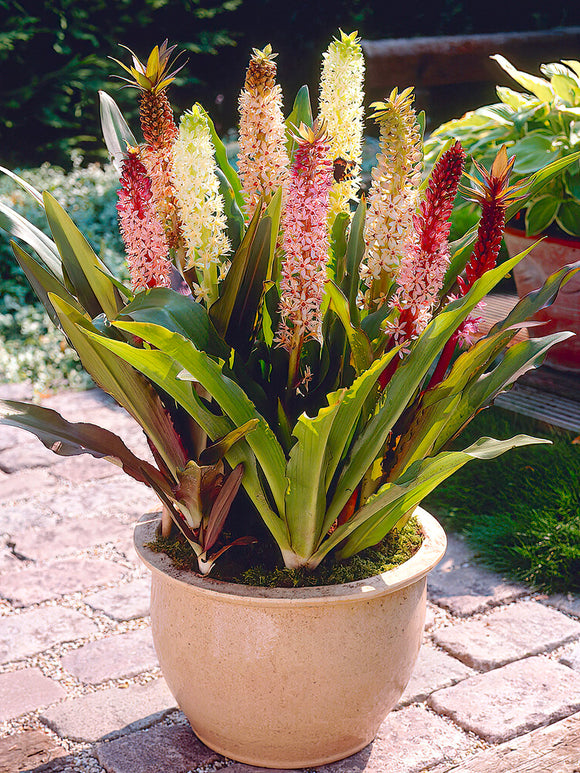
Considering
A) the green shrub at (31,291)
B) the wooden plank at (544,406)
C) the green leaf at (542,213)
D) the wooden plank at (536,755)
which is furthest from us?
the green shrub at (31,291)

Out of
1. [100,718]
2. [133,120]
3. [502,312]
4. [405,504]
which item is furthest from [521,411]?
[133,120]

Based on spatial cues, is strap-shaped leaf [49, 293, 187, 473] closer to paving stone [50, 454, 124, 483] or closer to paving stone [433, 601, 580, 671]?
paving stone [433, 601, 580, 671]

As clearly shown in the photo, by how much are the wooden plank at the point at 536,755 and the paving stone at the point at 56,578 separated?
111 centimetres

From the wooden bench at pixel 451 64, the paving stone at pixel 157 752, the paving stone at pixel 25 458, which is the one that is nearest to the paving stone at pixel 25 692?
the paving stone at pixel 157 752

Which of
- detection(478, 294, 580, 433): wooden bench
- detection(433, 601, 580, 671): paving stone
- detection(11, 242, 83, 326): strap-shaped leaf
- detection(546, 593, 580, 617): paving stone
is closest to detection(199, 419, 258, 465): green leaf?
detection(11, 242, 83, 326): strap-shaped leaf

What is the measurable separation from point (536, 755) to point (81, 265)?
3.71 ft

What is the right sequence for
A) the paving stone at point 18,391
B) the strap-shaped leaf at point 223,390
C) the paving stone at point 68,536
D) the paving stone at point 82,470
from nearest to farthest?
the strap-shaped leaf at point 223,390 < the paving stone at point 68,536 < the paving stone at point 82,470 < the paving stone at point 18,391

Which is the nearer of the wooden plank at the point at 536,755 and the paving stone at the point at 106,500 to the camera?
the wooden plank at the point at 536,755

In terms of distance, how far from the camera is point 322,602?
128 cm

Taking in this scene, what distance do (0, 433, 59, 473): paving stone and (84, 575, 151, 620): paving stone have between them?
2.72 feet

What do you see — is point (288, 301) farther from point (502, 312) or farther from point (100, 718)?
point (502, 312)

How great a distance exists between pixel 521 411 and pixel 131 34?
16.5 feet

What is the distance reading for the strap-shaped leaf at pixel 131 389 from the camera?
125cm

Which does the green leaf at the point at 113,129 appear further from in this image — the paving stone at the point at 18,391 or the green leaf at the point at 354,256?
the paving stone at the point at 18,391
